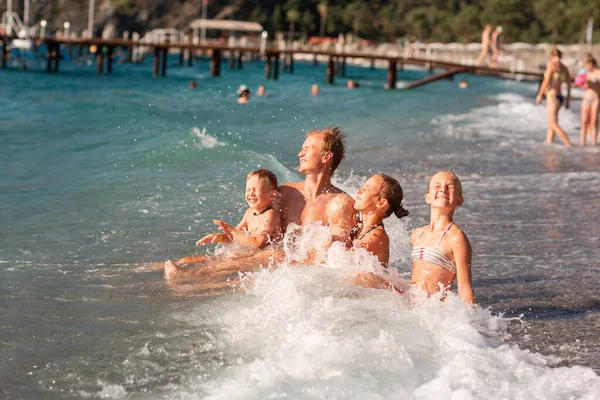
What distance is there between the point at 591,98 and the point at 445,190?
13325 mm

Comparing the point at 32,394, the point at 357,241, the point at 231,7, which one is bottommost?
the point at 32,394

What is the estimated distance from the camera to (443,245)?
18.5 ft

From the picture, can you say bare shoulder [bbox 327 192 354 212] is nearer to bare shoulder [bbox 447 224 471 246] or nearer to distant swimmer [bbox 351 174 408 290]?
distant swimmer [bbox 351 174 408 290]

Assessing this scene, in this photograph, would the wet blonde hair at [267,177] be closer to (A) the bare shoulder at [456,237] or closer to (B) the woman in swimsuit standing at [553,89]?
(A) the bare shoulder at [456,237]

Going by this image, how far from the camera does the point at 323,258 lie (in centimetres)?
628

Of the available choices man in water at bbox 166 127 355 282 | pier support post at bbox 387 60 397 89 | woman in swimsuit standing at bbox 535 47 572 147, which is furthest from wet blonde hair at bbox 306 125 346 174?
pier support post at bbox 387 60 397 89

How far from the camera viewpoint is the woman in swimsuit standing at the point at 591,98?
17.9 metres

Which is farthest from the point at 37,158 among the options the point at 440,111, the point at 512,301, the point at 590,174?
the point at 440,111

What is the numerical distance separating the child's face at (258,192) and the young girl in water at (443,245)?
4.11 ft

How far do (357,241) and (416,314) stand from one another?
2.92 ft

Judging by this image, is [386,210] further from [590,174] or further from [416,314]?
[590,174]

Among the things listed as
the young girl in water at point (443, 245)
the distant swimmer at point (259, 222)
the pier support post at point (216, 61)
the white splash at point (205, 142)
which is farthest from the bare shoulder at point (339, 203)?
the pier support post at point (216, 61)

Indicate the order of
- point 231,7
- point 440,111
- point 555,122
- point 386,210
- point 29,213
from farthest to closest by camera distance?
point 231,7 < point 440,111 < point 555,122 < point 29,213 < point 386,210

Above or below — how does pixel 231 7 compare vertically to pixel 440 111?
above
